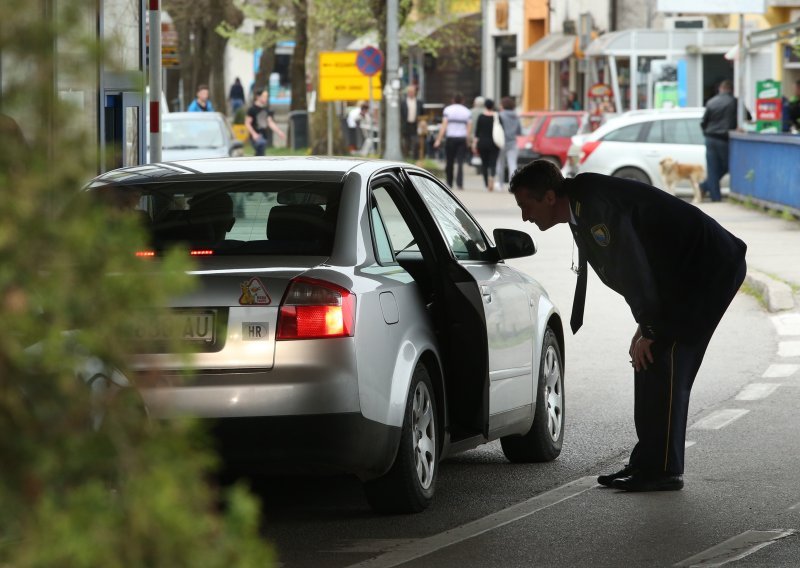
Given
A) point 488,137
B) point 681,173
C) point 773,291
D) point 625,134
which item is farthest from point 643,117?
point 773,291

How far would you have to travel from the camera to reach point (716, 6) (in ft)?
101

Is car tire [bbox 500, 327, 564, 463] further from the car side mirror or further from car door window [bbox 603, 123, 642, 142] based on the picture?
car door window [bbox 603, 123, 642, 142]

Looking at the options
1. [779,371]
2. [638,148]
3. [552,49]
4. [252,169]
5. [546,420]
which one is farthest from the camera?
[552,49]

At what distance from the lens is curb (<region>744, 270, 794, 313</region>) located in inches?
600

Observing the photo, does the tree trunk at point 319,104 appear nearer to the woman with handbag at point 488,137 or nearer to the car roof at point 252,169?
the woman with handbag at point 488,137

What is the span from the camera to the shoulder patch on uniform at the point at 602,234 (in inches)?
280

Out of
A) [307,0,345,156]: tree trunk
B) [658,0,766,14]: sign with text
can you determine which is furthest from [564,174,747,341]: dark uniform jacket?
[307,0,345,156]: tree trunk

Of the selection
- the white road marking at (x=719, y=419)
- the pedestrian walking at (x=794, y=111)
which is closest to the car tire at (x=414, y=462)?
the white road marking at (x=719, y=419)

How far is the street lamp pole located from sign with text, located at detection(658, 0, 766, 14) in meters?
7.15

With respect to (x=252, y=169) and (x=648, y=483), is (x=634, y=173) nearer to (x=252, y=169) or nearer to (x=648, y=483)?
(x=648, y=483)

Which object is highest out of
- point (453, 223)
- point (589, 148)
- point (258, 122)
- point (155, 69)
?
point (155, 69)

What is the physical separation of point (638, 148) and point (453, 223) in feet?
73.2

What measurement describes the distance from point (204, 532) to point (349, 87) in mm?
36286

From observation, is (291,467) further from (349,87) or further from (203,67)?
(203,67)
